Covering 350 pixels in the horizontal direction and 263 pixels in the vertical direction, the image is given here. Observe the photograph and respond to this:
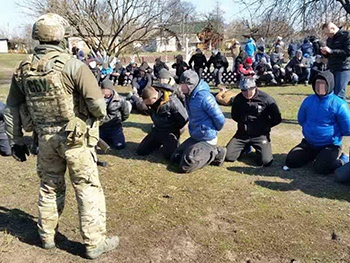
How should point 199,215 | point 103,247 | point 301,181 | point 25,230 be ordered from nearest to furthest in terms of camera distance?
point 103,247 < point 25,230 < point 199,215 < point 301,181

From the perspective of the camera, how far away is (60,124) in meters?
2.91

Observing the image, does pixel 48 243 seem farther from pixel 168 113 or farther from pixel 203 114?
pixel 168 113

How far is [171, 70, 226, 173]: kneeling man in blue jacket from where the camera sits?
5.04 metres

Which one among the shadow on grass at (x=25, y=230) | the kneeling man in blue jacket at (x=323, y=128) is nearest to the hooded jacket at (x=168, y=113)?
the kneeling man in blue jacket at (x=323, y=128)

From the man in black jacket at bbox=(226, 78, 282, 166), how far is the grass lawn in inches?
8.6

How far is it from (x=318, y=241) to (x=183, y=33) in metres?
15.1

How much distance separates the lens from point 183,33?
685 inches

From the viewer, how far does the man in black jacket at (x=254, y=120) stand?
17.7 feet

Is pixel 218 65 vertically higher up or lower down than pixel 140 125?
higher up

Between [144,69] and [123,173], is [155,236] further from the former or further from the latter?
[144,69]

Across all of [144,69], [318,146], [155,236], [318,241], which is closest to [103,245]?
[155,236]

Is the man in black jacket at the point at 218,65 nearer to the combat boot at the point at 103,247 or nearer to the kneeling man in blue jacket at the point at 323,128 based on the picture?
the kneeling man in blue jacket at the point at 323,128

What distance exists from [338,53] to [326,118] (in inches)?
88.1

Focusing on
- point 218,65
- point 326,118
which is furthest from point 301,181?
point 218,65
